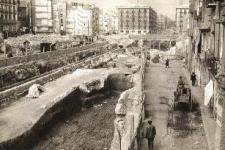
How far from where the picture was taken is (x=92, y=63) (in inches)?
2008

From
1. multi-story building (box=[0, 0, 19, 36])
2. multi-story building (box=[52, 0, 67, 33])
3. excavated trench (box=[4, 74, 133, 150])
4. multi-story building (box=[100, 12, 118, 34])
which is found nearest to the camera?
excavated trench (box=[4, 74, 133, 150])

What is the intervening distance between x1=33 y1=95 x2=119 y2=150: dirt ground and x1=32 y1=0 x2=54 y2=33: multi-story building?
80088mm

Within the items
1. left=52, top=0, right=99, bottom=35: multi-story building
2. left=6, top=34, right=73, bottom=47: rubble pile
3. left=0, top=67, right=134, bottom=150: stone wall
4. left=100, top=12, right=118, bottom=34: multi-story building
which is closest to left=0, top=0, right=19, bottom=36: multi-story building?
left=6, top=34, right=73, bottom=47: rubble pile

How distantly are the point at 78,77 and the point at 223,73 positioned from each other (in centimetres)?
2655

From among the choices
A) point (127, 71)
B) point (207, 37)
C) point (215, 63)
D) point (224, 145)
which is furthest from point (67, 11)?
point (224, 145)

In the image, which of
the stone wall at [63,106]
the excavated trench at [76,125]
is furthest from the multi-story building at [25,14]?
the excavated trench at [76,125]

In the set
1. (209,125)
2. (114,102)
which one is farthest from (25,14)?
(209,125)

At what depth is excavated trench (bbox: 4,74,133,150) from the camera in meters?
22.8

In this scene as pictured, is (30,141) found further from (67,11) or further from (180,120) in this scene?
(67,11)

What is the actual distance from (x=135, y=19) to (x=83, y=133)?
369ft

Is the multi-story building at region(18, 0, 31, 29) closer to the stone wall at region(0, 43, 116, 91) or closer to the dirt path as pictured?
the stone wall at region(0, 43, 116, 91)

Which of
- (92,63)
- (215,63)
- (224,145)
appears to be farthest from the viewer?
(92,63)

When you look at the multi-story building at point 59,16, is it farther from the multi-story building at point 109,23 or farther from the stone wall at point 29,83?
the stone wall at point 29,83

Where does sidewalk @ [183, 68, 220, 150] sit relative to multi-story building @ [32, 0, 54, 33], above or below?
below
